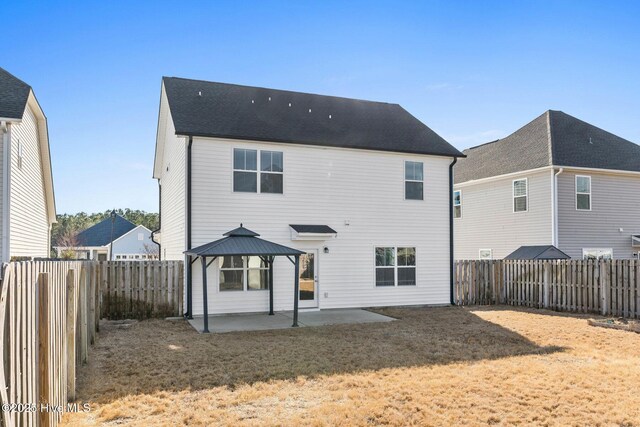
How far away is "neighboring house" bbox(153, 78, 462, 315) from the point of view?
13156mm

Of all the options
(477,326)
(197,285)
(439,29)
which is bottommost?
(477,326)

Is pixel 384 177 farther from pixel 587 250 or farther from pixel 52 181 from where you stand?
pixel 52 181

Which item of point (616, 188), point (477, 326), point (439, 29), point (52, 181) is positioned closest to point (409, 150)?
point (439, 29)

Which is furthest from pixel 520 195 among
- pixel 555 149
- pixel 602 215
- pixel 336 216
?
pixel 336 216

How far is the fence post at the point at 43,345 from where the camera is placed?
3928 millimetres

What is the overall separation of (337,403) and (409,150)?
1104 cm

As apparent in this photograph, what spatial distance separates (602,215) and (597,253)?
163cm

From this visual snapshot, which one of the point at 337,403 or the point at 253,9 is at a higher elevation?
the point at 253,9

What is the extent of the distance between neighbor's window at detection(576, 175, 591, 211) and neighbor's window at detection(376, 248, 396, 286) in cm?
926

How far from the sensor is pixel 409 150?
1539 centimetres

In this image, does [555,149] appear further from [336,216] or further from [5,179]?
[5,179]

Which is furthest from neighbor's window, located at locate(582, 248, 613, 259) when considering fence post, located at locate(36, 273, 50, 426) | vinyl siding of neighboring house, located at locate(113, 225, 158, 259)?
vinyl siding of neighboring house, located at locate(113, 225, 158, 259)

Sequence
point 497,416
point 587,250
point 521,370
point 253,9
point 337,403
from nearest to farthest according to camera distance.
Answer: point 497,416
point 337,403
point 521,370
point 253,9
point 587,250

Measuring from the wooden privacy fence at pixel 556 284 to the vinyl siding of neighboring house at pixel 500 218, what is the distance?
3623 mm
